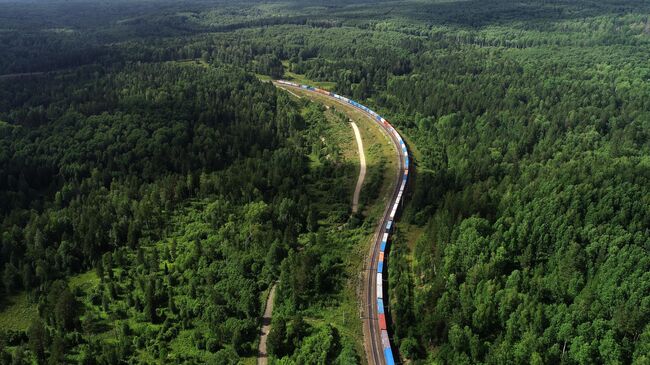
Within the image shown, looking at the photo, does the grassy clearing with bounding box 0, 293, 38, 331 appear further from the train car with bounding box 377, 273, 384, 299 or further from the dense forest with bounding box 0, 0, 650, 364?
the train car with bounding box 377, 273, 384, 299

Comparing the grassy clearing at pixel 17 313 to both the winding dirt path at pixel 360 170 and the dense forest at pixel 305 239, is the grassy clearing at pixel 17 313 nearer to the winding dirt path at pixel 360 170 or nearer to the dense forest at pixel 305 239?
the dense forest at pixel 305 239

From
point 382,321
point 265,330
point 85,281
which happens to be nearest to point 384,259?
point 382,321

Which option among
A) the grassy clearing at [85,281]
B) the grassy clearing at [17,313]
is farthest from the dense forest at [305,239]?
the grassy clearing at [17,313]

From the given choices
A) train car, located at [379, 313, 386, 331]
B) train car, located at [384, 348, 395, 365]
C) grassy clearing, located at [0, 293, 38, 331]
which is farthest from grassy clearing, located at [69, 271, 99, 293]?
train car, located at [384, 348, 395, 365]

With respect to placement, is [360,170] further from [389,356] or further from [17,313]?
[17,313]

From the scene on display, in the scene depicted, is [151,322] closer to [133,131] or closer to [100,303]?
[100,303]
